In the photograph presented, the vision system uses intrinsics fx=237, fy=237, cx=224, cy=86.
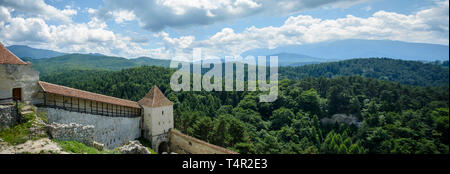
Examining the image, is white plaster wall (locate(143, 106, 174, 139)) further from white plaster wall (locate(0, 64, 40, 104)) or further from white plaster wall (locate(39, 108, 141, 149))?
white plaster wall (locate(0, 64, 40, 104))

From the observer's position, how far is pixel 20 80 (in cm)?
1784

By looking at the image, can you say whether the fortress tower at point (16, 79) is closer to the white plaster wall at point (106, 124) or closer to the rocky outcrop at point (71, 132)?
the white plaster wall at point (106, 124)

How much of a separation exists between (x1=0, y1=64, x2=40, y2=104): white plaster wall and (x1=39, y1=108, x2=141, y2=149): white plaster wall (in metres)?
1.73

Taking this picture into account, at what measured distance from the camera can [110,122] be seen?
23344mm

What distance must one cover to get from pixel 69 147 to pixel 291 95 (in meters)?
68.2

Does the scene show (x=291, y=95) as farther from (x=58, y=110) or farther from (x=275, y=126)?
(x=58, y=110)

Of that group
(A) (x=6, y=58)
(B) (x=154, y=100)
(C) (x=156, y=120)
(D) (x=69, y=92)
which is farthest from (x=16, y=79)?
(C) (x=156, y=120)

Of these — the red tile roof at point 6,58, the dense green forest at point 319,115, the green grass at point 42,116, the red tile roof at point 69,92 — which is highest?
the red tile roof at point 6,58

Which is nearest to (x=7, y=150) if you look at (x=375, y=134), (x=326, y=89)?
(x=375, y=134)

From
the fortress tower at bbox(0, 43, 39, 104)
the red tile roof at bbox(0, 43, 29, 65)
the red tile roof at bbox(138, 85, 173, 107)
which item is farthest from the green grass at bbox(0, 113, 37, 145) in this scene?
the red tile roof at bbox(138, 85, 173, 107)

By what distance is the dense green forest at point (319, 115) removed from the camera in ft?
63.4

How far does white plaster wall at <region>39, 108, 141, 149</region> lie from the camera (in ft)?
63.9

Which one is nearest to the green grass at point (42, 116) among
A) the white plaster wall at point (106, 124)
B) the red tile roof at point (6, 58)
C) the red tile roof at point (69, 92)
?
the white plaster wall at point (106, 124)

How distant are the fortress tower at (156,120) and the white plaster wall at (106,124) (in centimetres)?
109
